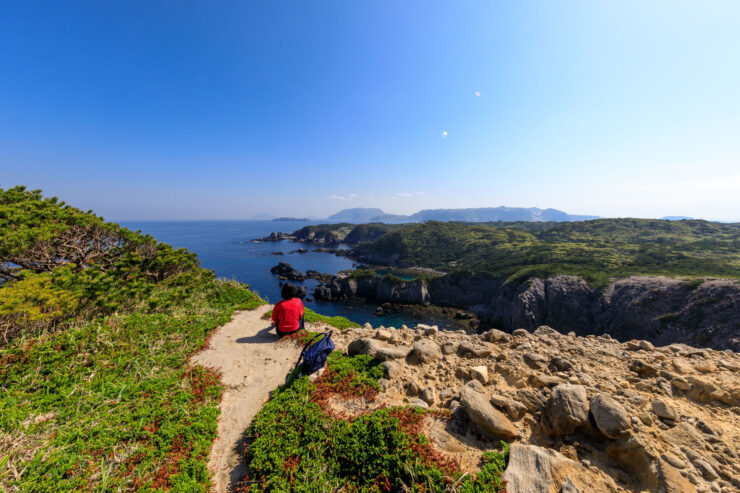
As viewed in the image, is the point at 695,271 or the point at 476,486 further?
the point at 695,271

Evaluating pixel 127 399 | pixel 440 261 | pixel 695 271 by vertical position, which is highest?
pixel 127 399

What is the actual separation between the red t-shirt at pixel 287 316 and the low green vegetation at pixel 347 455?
4125mm

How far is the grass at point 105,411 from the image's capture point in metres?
3.98

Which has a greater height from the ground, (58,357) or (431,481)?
(58,357)

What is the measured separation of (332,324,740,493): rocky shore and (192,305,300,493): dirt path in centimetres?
244

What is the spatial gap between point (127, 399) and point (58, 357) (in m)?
2.86

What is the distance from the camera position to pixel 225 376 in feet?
24.6

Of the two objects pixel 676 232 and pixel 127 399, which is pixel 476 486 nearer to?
pixel 127 399

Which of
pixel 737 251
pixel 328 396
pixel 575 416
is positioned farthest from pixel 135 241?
pixel 737 251

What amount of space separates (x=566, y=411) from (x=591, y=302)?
60.5 m

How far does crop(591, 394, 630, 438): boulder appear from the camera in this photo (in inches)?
163

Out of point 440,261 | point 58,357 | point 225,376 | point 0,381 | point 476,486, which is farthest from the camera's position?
point 440,261

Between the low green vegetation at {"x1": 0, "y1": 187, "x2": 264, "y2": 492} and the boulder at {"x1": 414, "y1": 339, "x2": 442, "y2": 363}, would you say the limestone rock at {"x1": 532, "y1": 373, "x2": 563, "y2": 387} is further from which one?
the low green vegetation at {"x1": 0, "y1": 187, "x2": 264, "y2": 492}

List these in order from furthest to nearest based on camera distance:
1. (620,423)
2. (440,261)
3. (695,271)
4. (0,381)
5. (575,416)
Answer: (440,261) < (695,271) < (0,381) < (575,416) < (620,423)
